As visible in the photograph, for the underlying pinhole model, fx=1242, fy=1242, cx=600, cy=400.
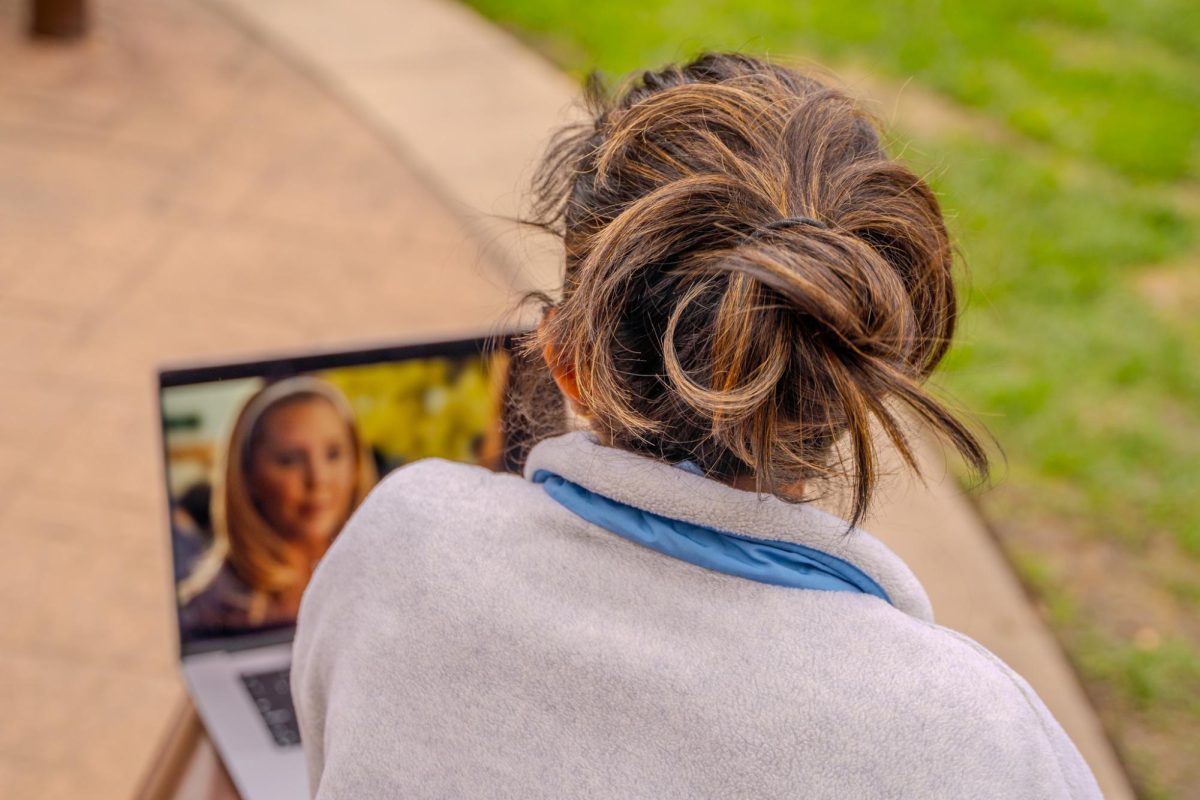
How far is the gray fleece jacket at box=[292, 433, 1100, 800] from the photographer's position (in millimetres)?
914

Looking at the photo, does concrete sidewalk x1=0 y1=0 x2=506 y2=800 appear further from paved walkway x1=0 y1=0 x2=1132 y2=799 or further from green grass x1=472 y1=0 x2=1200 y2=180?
green grass x1=472 y1=0 x2=1200 y2=180

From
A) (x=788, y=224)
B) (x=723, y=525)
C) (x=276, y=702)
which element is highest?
(x=788, y=224)

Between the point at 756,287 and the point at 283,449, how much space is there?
923 millimetres

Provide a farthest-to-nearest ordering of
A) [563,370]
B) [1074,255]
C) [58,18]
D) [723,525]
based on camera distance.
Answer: [58,18]
[1074,255]
[563,370]
[723,525]

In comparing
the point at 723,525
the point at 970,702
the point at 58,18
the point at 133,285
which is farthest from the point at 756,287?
the point at 58,18

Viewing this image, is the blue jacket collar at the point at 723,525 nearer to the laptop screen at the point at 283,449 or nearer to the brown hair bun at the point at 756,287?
the brown hair bun at the point at 756,287

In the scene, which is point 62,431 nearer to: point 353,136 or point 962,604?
point 353,136

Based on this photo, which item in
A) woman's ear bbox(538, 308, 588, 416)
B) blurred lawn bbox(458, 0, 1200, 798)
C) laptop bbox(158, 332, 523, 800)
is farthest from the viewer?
blurred lawn bbox(458, 0, 1200, 798)

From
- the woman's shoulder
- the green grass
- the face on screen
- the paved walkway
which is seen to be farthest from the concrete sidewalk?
the woman's shoulder

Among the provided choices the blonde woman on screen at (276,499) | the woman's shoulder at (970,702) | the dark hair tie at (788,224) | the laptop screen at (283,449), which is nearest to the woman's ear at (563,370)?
the dark hair tie at (788,224)

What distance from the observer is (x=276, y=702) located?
1.63 m

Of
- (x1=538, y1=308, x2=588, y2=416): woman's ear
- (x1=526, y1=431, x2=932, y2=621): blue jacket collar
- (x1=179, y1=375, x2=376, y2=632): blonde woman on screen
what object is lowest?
(x1=179, y1=375, x2=376, y2=632): blonde woman on screen

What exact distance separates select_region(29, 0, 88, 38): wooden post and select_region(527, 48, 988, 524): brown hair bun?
401 centimetres

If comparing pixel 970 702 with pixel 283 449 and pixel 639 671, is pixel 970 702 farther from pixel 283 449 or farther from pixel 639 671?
pixel 283 449
